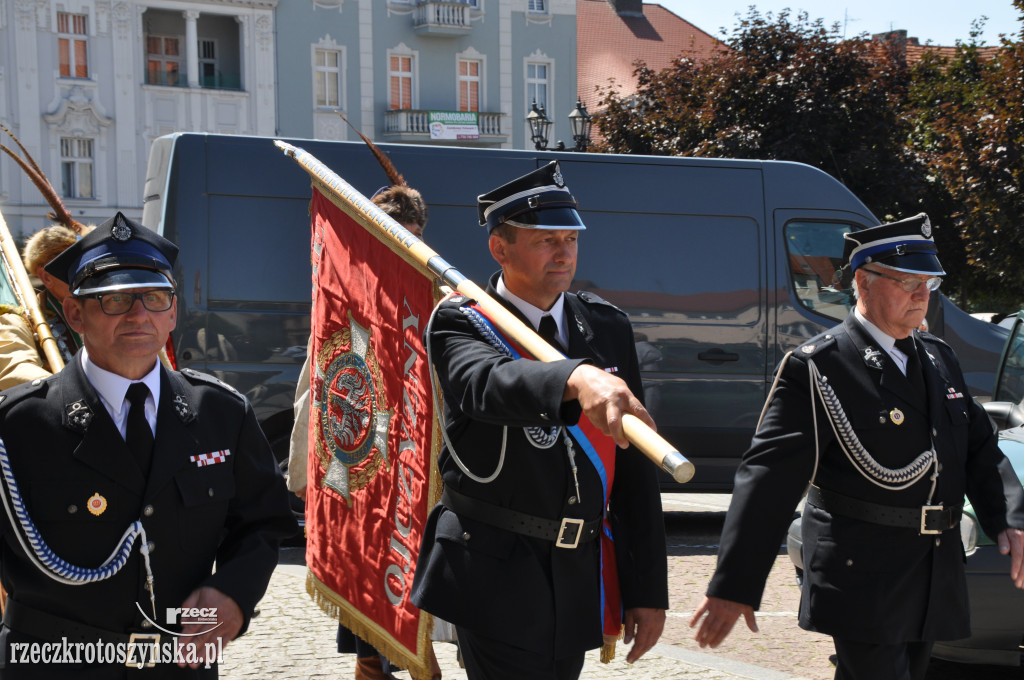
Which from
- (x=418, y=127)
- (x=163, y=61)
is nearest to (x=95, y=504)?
(x=163, y=61)

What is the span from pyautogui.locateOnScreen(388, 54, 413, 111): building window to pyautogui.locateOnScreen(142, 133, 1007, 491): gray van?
102 feet

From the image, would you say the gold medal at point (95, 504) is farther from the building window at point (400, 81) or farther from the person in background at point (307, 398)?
the building window at point (400, 81)

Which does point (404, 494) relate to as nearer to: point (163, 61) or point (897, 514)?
point (897, 514)

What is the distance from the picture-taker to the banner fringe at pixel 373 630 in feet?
13.1

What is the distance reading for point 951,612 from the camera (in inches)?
143

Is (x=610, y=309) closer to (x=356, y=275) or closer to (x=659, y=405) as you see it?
(x=356, y=275)

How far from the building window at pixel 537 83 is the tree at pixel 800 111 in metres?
16.5

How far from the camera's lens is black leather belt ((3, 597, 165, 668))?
274 centimetres

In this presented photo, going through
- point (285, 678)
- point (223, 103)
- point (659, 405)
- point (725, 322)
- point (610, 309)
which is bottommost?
point (285, 678)

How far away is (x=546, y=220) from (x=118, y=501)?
1307 millimetres

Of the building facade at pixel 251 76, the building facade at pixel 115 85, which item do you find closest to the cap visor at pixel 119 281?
the building facade at pixel 251 76

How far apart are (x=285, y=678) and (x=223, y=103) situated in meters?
33.0

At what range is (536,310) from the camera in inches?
131

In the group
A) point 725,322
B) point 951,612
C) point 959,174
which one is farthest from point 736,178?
point 959,174
